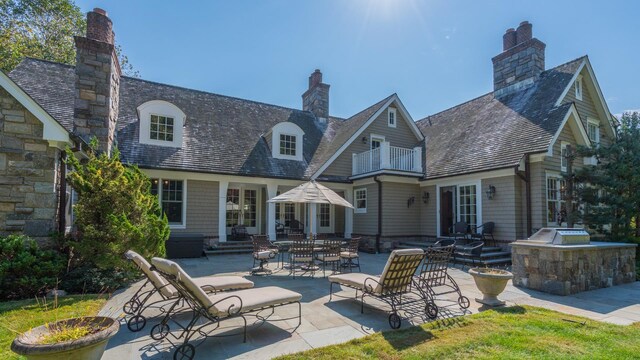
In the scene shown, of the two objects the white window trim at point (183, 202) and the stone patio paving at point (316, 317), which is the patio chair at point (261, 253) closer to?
the stone patio paving at point (316, 317)

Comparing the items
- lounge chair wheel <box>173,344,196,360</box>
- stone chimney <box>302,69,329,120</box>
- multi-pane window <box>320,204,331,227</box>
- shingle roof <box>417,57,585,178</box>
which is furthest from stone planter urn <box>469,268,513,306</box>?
stone chimney <box>302,69,329,120</box>

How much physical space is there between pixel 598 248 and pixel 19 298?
11.3 meters

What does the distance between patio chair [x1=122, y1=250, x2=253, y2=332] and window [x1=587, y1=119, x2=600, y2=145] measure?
15492 mm

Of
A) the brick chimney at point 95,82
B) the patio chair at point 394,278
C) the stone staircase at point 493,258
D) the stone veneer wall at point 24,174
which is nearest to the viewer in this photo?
the patio chair at point 394,278

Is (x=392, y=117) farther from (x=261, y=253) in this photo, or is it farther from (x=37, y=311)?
(x=37, y=311)

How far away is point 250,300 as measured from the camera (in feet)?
13.3

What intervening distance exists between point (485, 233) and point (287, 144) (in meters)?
8.37

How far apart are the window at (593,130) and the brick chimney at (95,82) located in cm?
1773

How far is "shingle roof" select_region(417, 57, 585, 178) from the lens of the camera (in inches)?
425

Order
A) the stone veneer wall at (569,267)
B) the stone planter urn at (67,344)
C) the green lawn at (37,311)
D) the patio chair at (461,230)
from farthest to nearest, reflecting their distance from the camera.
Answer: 1. the patio chair at (461,230)
2. the stone veneer wall at (569,267)
3. the green lawn at (37,311)
4. the stone planter urn at (67,344)

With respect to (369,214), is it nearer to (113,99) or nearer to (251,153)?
(251,153)

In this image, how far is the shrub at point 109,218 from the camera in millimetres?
6223

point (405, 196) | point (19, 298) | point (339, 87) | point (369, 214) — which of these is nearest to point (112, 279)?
point (19, 298)

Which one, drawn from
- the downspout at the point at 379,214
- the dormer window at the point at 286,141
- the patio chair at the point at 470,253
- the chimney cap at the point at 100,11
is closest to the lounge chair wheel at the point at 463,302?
the patio chair at the point at 470,253
